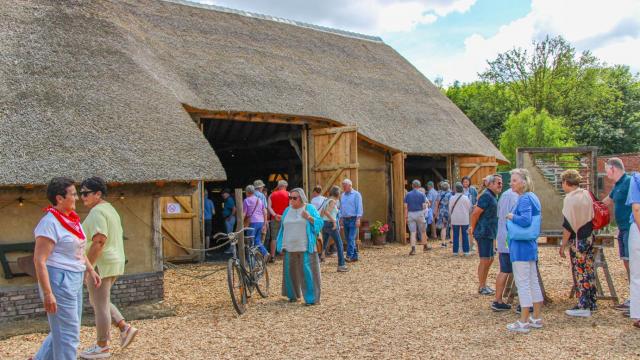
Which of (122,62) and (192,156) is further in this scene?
(122,62)

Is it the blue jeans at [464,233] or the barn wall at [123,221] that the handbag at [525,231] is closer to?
the barn wall at [123,221]

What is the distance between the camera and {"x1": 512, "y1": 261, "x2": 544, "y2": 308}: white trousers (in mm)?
5805

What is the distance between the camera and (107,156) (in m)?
7.44

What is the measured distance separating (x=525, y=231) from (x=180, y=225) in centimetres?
737

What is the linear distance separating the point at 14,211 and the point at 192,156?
2.39 m

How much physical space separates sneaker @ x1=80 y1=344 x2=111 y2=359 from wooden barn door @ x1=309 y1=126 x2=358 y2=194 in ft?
27.0

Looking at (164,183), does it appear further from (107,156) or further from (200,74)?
(200,74)

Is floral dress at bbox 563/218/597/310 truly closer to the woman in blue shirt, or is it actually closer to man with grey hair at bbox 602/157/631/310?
man with grey hair at bbox 602/157/631/310

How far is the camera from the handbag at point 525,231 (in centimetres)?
582

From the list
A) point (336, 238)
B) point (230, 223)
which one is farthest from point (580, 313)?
point (230, 223)

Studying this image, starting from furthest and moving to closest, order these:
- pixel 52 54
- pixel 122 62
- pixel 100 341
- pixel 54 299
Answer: pixel 122 62 < pixel 52 54 < pixel 100 341 < pixel 54 299

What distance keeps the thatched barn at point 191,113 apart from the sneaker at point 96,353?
2.30 m

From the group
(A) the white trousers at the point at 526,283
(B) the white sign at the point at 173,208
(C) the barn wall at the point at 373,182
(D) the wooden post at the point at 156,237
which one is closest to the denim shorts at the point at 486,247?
(A) the white trousers at the point at 526,283

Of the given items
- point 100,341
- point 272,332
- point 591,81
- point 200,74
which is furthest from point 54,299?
point 591,81
